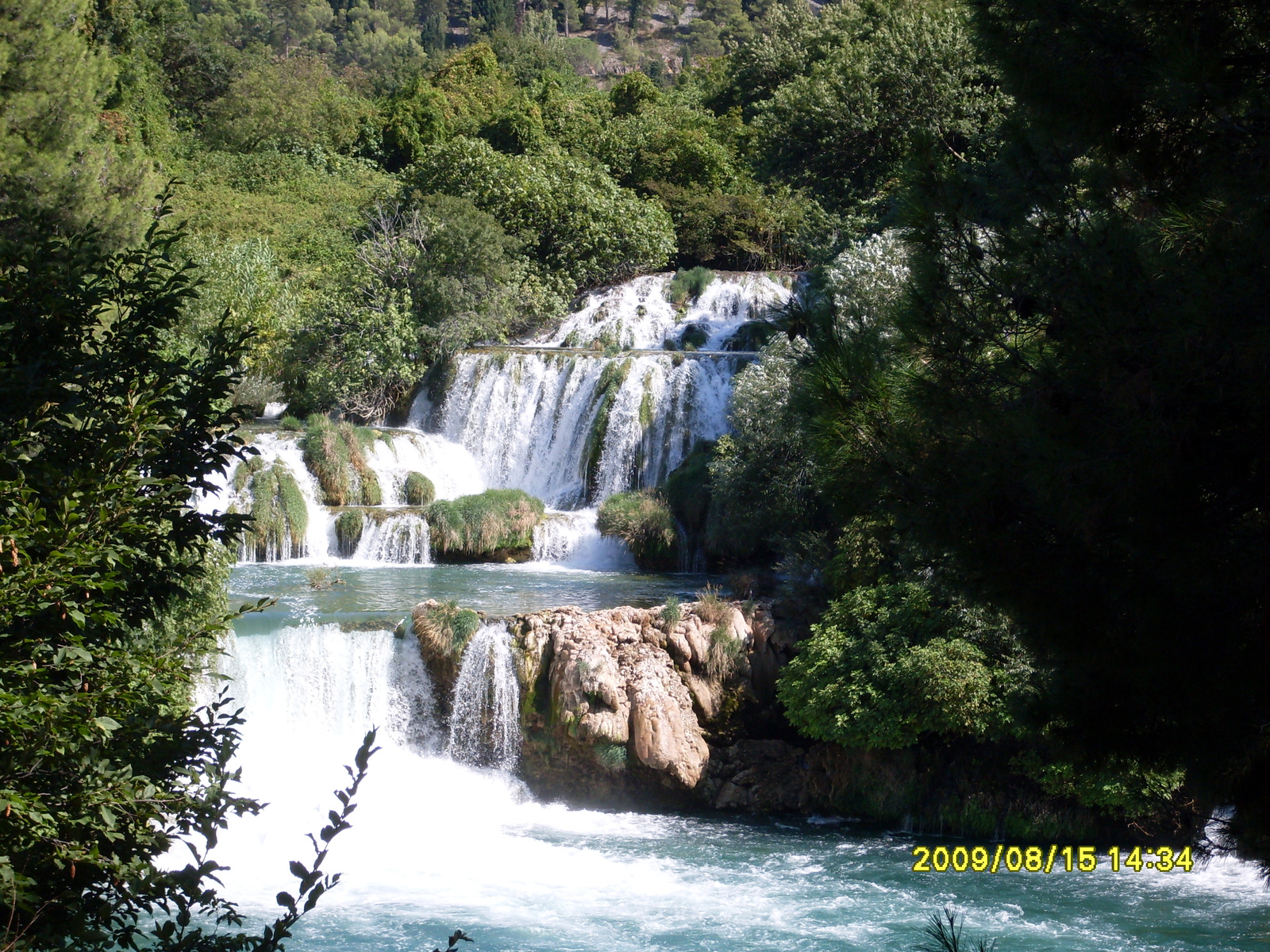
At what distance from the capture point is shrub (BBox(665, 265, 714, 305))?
86.1ft

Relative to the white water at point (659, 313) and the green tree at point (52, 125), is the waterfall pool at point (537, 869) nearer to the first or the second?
the green tree at point (52, 125)

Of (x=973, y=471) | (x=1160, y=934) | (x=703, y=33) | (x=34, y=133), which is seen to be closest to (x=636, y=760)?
(x=1160, y=934)

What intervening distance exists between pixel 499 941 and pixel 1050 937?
4530mm

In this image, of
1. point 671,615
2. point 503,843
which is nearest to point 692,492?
point 671,615

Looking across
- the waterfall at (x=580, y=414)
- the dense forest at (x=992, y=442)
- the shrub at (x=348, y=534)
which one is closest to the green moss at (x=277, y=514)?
the shrub at (x=348, y=534)

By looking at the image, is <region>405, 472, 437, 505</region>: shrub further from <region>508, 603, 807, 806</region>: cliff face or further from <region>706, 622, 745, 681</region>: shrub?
<region>706, 622, 745, 681</region>: shrub

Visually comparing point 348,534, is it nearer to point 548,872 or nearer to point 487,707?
point 487,707

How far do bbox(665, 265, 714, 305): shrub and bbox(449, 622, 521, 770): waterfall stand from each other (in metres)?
15.1

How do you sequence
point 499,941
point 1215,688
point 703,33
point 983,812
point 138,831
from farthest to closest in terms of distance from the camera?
point 703,33, point 983,812, point 499,941, point 1215,688, point 138,831

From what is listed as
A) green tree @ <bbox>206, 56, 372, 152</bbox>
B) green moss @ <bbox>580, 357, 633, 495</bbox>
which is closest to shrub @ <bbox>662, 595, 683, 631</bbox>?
green moss @ <bbox>580, 357, 633, 495</bbox>

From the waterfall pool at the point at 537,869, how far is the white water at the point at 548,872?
0.07 ft

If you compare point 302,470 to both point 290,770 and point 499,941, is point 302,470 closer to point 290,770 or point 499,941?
point 290,770

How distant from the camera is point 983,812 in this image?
443 inches
